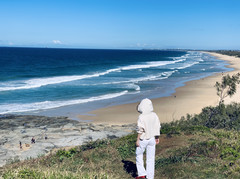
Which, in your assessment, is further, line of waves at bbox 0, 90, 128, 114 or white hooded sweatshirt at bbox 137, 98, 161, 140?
line of waves at bbox 0, 90, 128, 114

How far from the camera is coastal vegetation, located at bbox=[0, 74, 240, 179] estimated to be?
5738 mm

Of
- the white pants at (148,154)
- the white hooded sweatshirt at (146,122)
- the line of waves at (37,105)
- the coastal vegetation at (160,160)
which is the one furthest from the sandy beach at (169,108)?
the white hooded sweatshirt at (146,122)

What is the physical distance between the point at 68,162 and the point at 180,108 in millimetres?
18466

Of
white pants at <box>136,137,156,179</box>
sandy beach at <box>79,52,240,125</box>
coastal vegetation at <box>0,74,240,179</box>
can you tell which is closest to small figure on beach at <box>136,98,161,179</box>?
white pants at <box>136,137,156,179</box>

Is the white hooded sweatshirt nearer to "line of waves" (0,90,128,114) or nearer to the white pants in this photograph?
the white pants

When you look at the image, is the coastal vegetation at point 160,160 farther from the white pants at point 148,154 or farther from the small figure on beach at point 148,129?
the small figure on beach at point 148,129

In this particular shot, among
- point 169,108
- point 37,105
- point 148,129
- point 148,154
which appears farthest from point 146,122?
point 37,105

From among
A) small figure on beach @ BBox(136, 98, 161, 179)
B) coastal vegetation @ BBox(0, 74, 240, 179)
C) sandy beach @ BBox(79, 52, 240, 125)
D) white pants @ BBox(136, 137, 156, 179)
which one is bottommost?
sandy beach @ BBox(79, 52, 240, 125)

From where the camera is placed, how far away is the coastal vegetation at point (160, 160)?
5.74 metres

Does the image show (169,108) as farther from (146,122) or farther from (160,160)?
(146,122)

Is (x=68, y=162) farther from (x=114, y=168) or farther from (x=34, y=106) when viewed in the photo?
(x=34, y=106)

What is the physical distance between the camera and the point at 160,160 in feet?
23.2

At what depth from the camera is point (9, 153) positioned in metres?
13.4

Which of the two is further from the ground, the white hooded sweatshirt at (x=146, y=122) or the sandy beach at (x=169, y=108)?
the white hooded sweatshirt at (x=146, y=122)
